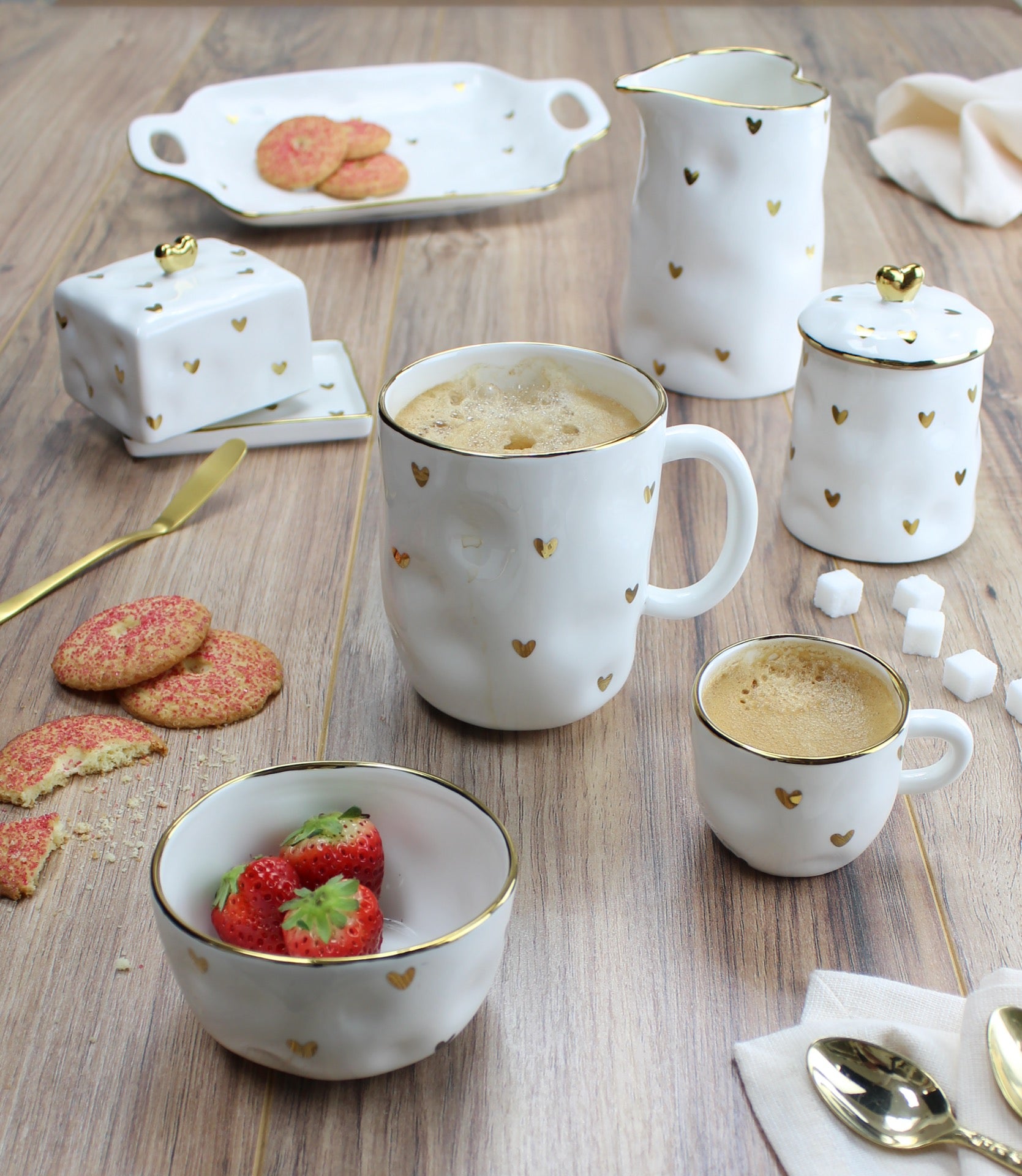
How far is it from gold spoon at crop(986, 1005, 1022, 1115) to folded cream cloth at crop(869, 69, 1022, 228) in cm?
113

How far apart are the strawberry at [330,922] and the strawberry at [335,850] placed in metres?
0.03

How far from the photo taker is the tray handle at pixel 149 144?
4.08 ft

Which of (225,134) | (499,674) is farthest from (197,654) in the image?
(225,134)

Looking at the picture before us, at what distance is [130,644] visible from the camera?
0.70 metres

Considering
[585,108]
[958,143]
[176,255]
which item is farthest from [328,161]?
[958,143]

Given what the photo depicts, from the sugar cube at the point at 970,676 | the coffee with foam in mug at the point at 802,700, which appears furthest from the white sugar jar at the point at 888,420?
the coffee with foam in mug at the point at 802,700

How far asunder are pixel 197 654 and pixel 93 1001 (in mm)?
252

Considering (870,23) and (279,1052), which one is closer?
(279,1052)

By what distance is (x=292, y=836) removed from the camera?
517 millimetres

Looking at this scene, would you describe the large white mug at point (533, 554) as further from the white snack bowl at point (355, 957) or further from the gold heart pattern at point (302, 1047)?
the gold heart pattern at point (302, 1047)

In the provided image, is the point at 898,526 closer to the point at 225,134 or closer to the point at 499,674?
the point at 499,674

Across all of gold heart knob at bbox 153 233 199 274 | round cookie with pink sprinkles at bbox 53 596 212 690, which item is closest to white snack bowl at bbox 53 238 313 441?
gold heart knob at bbox 153 233 199 274

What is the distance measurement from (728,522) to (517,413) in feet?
0.45

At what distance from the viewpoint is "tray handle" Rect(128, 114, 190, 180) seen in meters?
1.24
